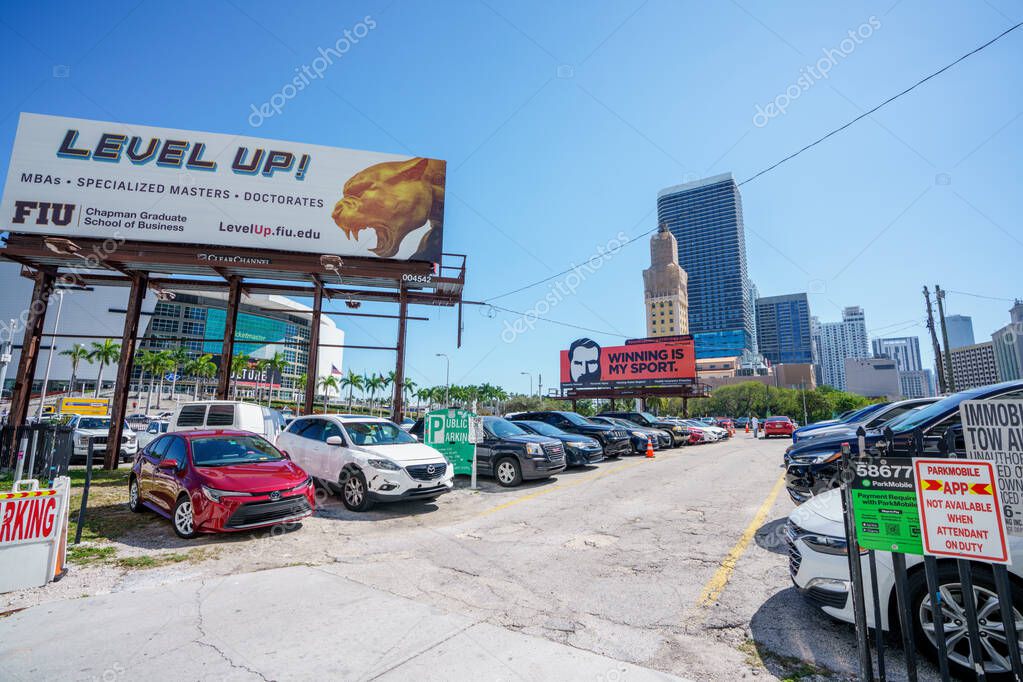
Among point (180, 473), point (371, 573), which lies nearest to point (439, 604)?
point (371, 573)

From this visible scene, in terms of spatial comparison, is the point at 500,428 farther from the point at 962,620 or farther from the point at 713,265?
the point at 713,265

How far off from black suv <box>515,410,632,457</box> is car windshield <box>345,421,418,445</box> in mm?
→ 6836

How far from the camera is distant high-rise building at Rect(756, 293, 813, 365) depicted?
144 m

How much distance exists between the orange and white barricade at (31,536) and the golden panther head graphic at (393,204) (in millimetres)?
11991

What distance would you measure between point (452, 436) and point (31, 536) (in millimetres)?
7419

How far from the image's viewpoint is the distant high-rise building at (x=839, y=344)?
429ft

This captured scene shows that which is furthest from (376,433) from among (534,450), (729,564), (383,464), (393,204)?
(393,204)

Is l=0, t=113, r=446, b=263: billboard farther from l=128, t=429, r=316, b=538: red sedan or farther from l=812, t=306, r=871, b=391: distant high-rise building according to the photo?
l=812, t=306, r=871, b=391: distant high-rise building

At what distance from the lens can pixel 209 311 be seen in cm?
10162

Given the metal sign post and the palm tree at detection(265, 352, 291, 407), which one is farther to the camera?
the palm tree at detection(265, 352, 291, 407)

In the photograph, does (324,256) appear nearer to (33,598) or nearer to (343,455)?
(343,455)

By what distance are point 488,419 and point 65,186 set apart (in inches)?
590

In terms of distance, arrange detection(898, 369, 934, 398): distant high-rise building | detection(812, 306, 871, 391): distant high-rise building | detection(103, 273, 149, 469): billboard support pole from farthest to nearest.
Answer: detection(812, 306, 871, 391): distant high-rise building
detection(898, 369, 934, 398): distant high-rise building
detection(103, 273, 149, 469): billboard support pole

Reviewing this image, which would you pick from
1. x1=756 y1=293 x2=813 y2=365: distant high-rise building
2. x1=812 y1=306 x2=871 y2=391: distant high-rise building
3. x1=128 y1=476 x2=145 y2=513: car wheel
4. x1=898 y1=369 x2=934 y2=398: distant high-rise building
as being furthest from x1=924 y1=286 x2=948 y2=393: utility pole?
x1=756 y1=293 x2=813 y2=365: distant high-rise building
